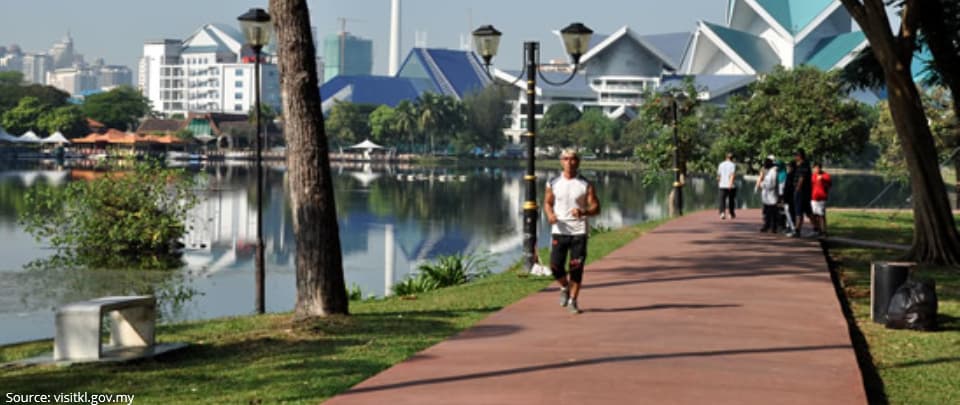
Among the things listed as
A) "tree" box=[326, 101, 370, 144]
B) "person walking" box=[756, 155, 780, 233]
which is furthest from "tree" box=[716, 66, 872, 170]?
"tree" box=[326, 101, 370, 144]

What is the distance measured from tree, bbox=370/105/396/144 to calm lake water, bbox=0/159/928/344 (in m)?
58.3

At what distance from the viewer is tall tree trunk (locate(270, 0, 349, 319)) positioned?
1084 centimetres

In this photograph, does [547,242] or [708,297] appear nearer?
[708,297]

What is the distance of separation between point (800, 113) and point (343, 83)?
123 metres

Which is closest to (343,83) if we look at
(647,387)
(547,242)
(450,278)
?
(547,242)

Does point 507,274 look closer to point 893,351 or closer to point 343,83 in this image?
point 893,351

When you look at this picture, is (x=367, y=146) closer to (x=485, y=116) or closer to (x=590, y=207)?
(x=485, y=116)

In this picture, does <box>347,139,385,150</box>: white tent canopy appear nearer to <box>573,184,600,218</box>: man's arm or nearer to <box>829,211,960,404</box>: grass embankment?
<box>829,211,960,404</box>: grass embankment

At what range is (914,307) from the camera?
11086 millimetres

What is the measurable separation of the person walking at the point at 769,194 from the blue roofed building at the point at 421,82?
133868mm

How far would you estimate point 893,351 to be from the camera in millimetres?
10148

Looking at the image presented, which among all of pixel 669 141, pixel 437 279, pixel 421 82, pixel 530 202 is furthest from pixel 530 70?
pixel 421 82

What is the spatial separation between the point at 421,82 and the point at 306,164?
158995 millimetres

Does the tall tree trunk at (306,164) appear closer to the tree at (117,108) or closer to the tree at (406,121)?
the tree at (406,121)
